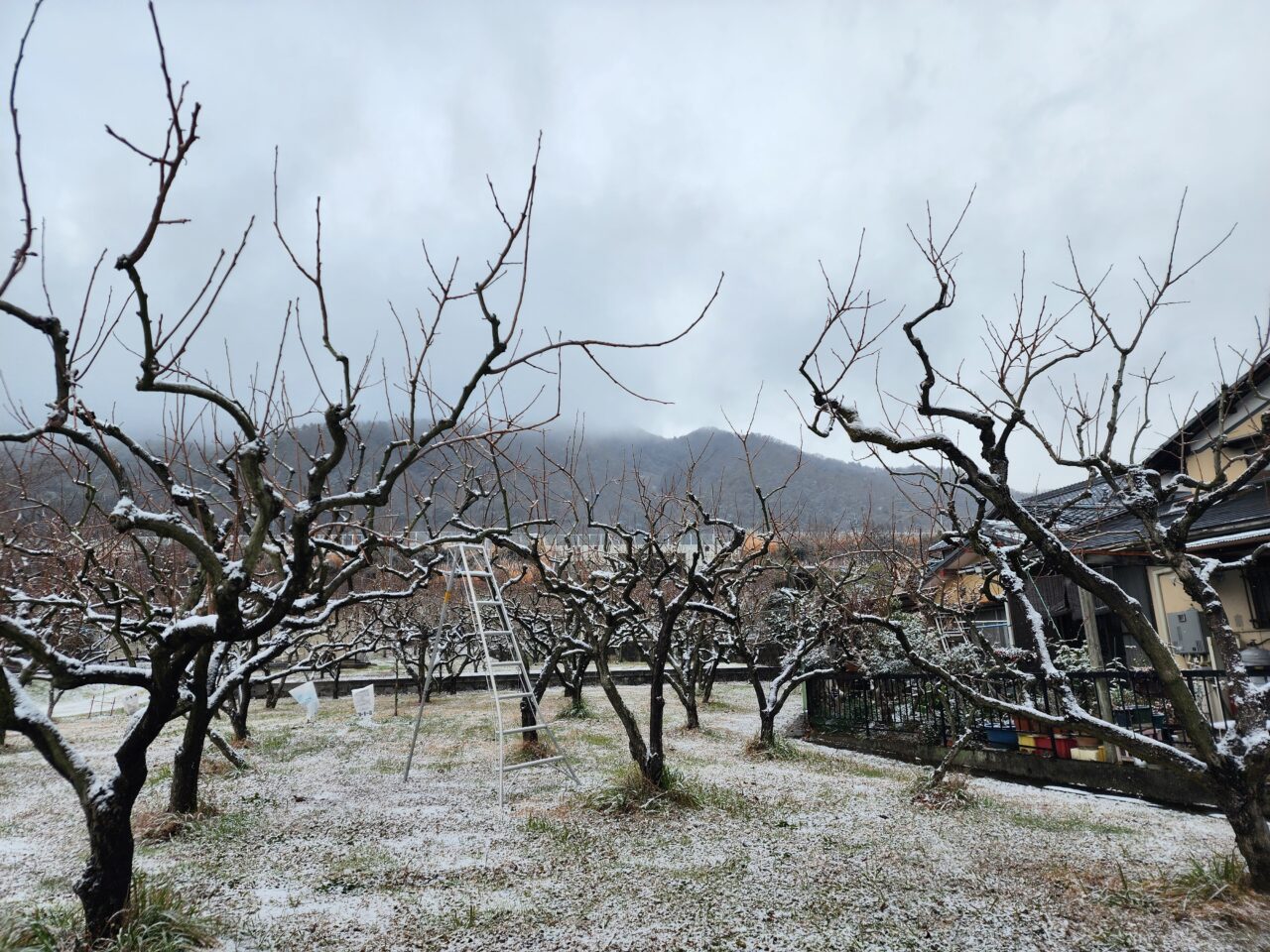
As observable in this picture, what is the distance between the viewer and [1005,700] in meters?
8.79

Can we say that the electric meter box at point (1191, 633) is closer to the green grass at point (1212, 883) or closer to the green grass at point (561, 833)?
the green grass at point (1212, 883)

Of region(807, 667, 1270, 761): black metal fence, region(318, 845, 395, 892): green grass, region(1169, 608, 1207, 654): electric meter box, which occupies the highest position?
region(1169, 608, 1207, 654): electric meter box

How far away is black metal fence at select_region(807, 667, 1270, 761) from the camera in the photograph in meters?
7.57

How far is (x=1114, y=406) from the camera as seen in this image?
15.1ft

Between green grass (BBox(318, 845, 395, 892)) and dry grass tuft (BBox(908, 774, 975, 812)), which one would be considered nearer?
green grass (BBox(318, 845, 395, 892))

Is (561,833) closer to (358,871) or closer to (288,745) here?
(358,871)

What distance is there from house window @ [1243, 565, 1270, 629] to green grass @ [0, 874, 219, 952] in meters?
12.6

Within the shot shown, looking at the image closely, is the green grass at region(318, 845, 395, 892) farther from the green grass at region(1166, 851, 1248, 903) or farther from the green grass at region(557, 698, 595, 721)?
the green grass at region(557, 698, 595, 721)

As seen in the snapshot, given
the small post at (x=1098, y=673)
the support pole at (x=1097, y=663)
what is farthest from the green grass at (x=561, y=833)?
the support pole at (x=1097, y=663)

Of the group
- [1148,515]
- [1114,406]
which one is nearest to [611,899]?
[1148,515]

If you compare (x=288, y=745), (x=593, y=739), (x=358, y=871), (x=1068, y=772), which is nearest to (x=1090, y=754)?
(x=1068, y=772)

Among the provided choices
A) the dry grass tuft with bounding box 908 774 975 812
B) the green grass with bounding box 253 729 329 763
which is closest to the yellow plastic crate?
the dry grass tuft with bounding box 908 774 975 812

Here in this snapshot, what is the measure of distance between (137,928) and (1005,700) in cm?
898

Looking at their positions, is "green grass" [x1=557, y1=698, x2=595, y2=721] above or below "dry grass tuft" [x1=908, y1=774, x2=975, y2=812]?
above
